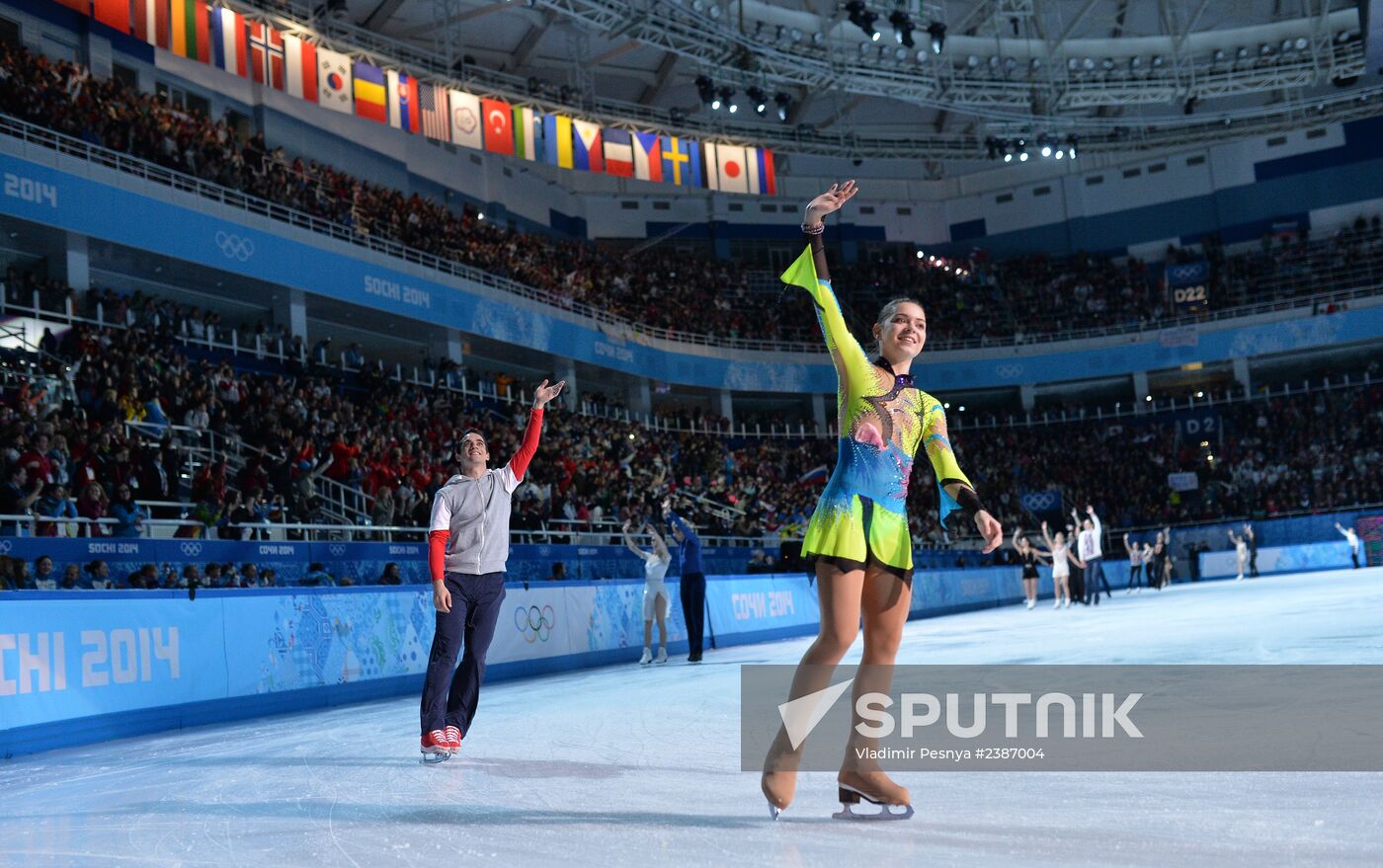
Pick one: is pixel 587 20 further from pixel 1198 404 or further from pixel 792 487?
pixel 1198 404

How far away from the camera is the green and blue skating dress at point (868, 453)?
172 inches

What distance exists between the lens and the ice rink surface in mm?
3756

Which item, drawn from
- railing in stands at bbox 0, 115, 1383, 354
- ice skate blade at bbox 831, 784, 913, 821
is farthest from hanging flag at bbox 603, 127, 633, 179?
ice skate blade at bbox 831, 784, 913, 821

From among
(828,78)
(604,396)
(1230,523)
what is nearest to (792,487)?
(604,396)

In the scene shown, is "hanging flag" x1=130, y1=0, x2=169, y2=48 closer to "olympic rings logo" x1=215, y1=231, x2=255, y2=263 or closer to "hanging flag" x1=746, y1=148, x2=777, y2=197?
"olympic rings logo" x1=215, y1=231, x2=255, y2=263

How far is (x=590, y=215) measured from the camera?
163ft

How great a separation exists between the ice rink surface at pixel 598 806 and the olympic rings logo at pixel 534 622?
4946mm

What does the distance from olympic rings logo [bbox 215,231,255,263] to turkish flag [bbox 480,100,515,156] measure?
7.15 meters

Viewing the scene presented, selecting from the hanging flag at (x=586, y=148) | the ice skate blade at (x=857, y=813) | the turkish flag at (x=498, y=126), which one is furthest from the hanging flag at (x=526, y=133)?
the ice skate blade at (x=857, y=813)

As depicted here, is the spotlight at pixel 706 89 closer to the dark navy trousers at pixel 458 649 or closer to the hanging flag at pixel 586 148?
the hanging flag at pixel 586 148

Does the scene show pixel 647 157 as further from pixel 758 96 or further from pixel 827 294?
pixel 827 294

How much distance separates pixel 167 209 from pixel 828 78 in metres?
20.1

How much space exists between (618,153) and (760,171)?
190 inches

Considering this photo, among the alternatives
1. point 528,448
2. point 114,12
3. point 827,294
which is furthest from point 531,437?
point 114,12
